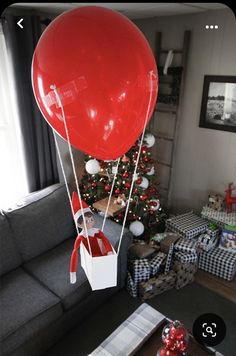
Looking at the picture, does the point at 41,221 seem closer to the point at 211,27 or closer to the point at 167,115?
the point at 167,115

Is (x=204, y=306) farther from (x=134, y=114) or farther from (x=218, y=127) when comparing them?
(x=134, y=114)

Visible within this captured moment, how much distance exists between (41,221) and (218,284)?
165 cm

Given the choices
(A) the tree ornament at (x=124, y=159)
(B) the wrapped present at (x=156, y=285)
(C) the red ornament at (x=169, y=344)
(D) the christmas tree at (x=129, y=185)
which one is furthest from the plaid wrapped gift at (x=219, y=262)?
(C) the red ornament at (x=169, y=344)

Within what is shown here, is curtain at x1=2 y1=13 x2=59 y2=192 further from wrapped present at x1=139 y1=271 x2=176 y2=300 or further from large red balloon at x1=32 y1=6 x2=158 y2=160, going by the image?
large red balloon at x1=32 y1=6 x2=158 y2=160

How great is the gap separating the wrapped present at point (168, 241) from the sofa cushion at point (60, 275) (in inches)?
30.7

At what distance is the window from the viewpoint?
Result: 84.3 inches

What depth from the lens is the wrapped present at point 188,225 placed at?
2.58 meters

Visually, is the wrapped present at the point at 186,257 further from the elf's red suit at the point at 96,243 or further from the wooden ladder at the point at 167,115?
the elf's red suit at the point at 96,243

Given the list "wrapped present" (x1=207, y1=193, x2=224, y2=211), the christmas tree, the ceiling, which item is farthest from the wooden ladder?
"wrapped present" (x1=207, y1=193, x2=224, y2=211)

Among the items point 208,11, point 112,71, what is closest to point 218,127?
point 208,11

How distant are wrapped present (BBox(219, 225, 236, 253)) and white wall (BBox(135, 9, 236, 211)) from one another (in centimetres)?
46

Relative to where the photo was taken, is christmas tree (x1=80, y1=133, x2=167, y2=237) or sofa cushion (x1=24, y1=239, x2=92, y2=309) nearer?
sofa cushion (x1=24, y1=239, x2=92, y2=309)

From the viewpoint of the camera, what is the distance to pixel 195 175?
2.98m

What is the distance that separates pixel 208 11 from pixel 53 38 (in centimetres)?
223
